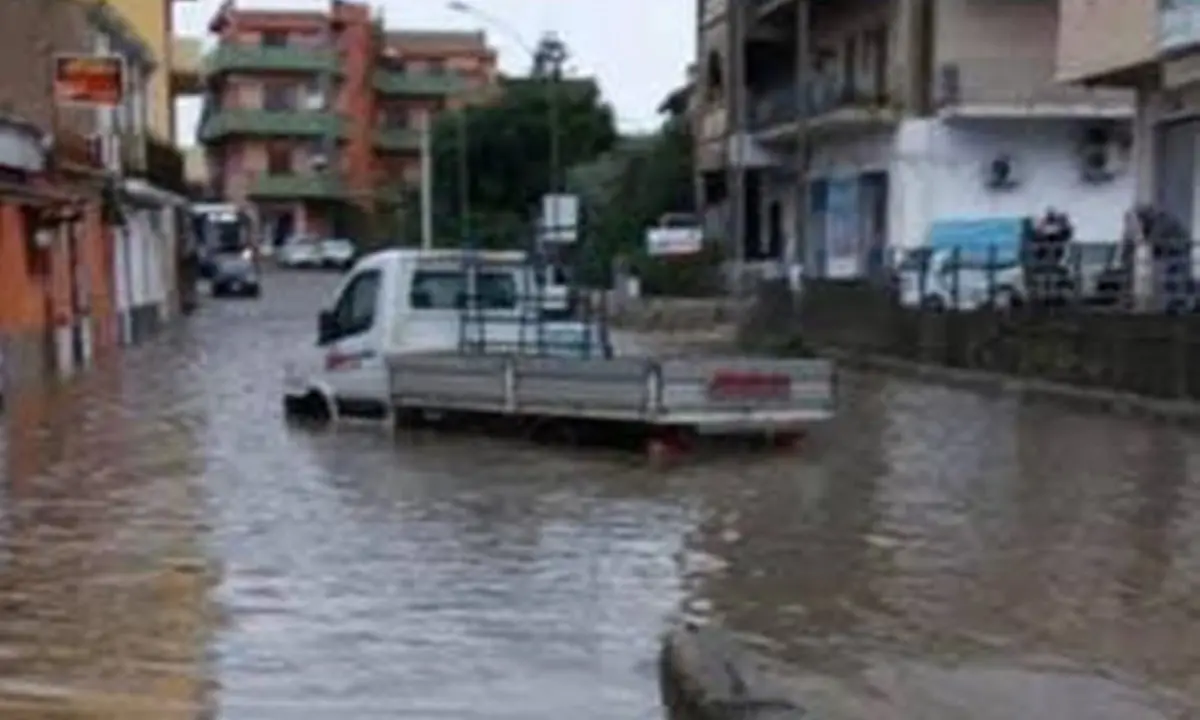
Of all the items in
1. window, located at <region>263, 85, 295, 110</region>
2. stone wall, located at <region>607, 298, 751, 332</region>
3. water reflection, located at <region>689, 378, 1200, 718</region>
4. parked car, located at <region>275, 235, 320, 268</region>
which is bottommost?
parked car, located at <region>275, 235, 320, 268</region>

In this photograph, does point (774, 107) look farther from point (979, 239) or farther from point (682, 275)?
point (979, 239)

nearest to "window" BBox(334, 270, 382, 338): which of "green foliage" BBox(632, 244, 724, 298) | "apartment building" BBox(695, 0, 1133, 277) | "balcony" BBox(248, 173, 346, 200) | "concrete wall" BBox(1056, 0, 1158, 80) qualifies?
"concrete wall" BBox(1056, 0, 1158, 80)

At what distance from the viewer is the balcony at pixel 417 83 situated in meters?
133

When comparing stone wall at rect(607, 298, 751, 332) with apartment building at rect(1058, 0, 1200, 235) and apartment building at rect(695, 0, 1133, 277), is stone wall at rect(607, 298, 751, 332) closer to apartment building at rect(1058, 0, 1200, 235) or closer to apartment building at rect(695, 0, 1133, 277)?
apartment building at rect(695, 0, 1133, 277)

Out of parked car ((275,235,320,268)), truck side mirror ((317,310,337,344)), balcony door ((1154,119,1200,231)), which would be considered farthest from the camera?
parked car ((275,235,320,268))

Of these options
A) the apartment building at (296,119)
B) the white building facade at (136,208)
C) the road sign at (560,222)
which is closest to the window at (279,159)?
the apartment building at (296,119)

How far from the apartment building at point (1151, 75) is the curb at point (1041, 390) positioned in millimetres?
4337

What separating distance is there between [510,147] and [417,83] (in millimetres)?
39093

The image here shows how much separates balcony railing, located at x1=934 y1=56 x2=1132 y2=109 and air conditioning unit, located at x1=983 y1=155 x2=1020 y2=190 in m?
1.61

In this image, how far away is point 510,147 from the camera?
96.1 metres

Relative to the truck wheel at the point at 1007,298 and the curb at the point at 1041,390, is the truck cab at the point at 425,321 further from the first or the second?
the truck wheel at the point at 1007,298

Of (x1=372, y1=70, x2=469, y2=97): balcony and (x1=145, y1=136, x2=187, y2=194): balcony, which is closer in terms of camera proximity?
(x1=145, y1=136, x2=187, y2=194): balcony

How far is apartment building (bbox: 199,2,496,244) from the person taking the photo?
413 feet

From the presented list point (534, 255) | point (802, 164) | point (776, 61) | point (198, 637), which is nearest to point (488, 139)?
point (776, 61)
